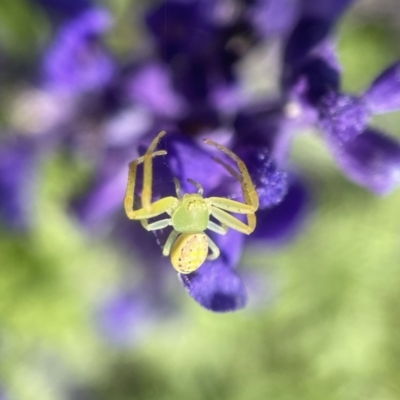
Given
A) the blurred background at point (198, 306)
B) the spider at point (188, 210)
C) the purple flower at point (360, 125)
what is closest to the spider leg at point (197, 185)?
the spider at point (188, 210)

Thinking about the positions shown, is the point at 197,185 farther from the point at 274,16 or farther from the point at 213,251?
the point at 274,16

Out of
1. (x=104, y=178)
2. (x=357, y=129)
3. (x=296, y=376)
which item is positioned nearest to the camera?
(x=357, y=129)

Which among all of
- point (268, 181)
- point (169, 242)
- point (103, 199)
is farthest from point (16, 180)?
point (268, 181)

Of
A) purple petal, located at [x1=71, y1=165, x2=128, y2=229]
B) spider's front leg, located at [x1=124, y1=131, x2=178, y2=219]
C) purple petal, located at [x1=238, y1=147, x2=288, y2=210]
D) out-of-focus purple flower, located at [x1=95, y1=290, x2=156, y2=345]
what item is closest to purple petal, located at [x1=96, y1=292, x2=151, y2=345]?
out-of-focus purple flower, located at [x1=95, y1=290, x2=156, y2=345]

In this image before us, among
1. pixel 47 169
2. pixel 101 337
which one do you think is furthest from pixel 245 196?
pixel 101 337

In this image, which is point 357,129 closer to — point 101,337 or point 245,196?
point 245,196

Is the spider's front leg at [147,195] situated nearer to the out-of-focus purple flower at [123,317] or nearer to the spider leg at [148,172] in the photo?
the spider leg at [148,172]

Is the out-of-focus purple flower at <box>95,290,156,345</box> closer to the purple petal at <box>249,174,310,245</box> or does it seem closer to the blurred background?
the blurred background
